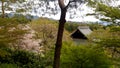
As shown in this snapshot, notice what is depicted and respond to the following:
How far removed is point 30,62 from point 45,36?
10.3 meters

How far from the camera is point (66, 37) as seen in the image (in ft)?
94.3

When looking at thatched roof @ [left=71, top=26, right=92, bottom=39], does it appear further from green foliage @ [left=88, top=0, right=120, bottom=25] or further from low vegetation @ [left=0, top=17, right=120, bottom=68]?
green foliage @ [left=88, top=0, right=120, bottom=25]

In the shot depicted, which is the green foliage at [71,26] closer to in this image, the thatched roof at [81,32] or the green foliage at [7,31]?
the thatched roof at [81,32]

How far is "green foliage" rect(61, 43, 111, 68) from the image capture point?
15.9 meters

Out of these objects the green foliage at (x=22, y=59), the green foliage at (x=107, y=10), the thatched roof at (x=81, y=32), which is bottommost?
the thatched roof at (x=81, y=32)

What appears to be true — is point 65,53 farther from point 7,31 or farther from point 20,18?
point 7,31

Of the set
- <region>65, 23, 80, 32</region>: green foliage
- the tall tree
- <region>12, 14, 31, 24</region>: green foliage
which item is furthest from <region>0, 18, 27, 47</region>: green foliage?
<region>65, 23, 80, 32</region>: green foliage

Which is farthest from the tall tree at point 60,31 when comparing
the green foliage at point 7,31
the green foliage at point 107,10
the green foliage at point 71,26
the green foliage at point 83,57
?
the green foliage at point 71,26

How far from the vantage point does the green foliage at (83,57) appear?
52.3 feet

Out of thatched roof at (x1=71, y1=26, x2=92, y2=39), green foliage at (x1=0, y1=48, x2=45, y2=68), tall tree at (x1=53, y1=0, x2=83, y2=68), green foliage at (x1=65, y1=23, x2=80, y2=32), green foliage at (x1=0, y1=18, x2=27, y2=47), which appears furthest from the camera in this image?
thatched roof at (x1=71, y1=26, x2=92, y2=39)

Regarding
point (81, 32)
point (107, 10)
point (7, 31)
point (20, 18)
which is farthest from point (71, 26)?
point (107, 10)

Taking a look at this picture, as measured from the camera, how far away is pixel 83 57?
1605cm

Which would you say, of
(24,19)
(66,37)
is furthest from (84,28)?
(24,19)

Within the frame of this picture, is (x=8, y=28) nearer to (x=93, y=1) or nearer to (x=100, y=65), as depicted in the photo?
(x=93, y=1)
